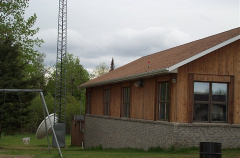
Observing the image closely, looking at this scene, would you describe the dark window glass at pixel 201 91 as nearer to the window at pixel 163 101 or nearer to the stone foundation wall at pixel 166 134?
the stone foundation wall at pixel 166 134

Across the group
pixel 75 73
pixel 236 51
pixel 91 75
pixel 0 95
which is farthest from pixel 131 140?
pixel 91 75

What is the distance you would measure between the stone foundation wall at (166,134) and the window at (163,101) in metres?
0.32

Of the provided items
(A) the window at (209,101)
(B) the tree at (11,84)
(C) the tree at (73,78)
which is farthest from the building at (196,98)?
(C) the tree at (73,78)

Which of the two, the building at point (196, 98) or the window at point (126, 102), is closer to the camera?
the building at point (196, 98)

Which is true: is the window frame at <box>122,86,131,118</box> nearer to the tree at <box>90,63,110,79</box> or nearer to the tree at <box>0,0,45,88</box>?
the tree at <box>0,0,45,88</box>

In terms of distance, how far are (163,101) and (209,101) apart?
183 cm

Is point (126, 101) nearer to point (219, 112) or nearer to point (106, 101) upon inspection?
point (106, 101)

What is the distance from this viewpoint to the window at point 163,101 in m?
16.3

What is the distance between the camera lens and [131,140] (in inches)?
779

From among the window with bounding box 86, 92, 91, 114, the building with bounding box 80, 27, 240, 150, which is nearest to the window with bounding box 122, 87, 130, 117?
the building with bounding box 80, 27, 240, 150

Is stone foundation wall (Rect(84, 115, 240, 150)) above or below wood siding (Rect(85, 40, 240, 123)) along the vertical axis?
below

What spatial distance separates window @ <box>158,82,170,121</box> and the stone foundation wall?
1.05 feet

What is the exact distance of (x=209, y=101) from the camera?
1589 centimetres

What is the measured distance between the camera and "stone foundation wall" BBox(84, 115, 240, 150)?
1551 cm
